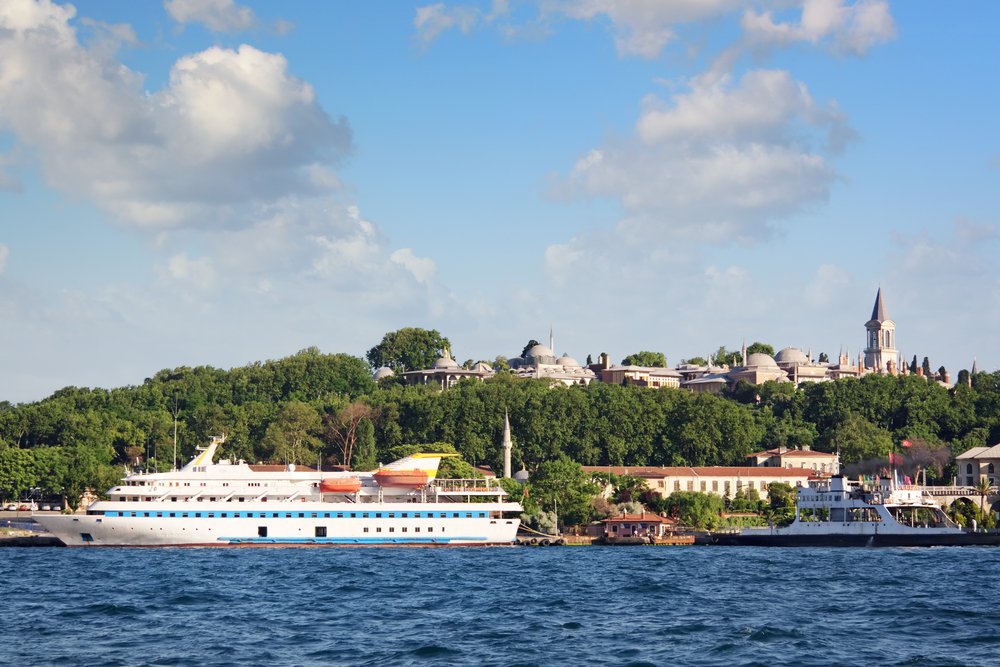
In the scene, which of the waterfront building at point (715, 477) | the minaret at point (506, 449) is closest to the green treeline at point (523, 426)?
the waterfront building at point (715, 477)

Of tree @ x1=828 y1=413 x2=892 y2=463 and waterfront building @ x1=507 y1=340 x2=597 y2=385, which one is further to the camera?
waterfront building @ x1=507 y1=340 x2=597 y2=385

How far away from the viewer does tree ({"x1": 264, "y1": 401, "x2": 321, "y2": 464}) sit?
117 metres

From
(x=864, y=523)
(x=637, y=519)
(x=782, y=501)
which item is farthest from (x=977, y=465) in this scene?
(x=637, y=519)

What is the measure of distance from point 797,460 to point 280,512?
5851cm

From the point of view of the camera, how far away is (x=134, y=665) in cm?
3073

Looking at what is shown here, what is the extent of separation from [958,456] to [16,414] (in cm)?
7636

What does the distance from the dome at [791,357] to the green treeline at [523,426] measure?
153 ft

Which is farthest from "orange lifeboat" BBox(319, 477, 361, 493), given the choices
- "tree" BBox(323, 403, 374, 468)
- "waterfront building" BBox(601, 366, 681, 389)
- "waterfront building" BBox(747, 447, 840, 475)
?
"waterfront building" BBox(601, 366, 681, 389)

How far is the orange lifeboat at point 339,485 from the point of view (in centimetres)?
7662

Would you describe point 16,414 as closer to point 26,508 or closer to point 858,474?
point 26,508

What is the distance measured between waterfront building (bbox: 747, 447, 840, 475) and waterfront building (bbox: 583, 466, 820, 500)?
5862 mm

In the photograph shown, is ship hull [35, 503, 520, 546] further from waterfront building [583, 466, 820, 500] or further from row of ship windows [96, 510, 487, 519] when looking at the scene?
waterfront building [583, 466, 820, 500]

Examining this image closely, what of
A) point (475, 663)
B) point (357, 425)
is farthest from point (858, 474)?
point (475, 663)

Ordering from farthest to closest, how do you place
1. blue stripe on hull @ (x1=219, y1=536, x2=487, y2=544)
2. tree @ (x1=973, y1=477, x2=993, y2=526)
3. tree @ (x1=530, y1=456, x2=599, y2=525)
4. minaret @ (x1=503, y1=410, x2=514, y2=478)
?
1. minaret @ (x1=503, y1=410, x2=514, y2=478)
2. tree @ (x1=973, y1=477, x2=993, y2=526)
3. tree @ (x1=530, y1=456, x2=599, y2=525)
4. blue stripe on hull @ (x1=219, y1=536, x2=487, y2=544)
